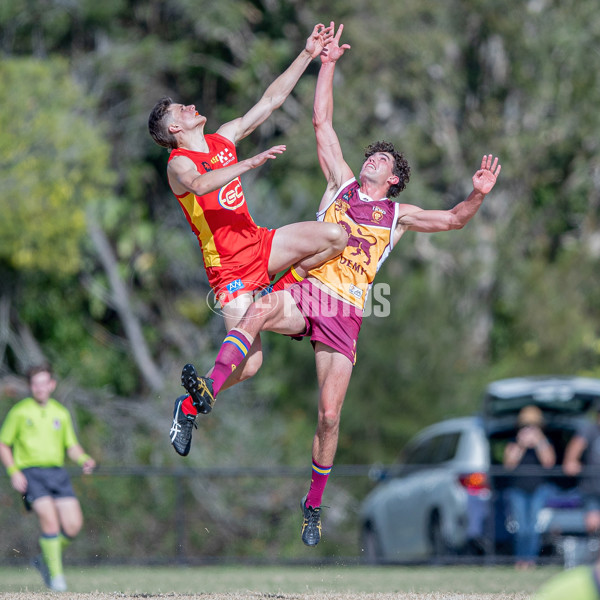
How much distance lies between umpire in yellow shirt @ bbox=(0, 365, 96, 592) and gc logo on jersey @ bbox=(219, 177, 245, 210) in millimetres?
3899

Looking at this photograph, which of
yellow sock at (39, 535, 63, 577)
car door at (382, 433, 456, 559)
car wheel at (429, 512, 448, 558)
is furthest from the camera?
car door at (382, 433, 456, 559)

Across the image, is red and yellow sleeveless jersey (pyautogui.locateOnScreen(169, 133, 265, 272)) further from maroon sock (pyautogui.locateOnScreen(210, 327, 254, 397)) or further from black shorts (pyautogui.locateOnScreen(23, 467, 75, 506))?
black shorts (pyautogui.locateOnScreen(23, 467, 75, 506))

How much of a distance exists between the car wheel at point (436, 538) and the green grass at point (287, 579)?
1.10 feet

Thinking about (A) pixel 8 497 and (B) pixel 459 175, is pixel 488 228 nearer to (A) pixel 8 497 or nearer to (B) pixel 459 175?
(B) pixel 459 175

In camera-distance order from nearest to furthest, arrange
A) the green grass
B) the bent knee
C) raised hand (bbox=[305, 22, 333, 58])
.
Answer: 1. the bent knee
2. raised hand (bbox=[305, 22, 333, 58])
3. the green grass

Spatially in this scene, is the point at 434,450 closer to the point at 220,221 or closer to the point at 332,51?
the point at 332,51

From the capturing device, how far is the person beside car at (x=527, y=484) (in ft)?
43.1

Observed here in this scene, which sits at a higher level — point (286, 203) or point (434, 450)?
point (286, 203)

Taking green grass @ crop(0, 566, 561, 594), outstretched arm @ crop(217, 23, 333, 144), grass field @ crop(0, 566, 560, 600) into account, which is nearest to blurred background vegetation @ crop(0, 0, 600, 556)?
green grass @ crop(0, 566, 561, 594)

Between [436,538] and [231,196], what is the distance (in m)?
7.28

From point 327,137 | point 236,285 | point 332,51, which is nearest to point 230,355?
point 236,285

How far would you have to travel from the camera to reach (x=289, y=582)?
11.1 m

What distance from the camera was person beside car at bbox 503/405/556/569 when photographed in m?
13.1

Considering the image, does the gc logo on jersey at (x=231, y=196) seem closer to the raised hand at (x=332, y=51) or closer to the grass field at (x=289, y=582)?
the raised hand at (x=332, y=51)
